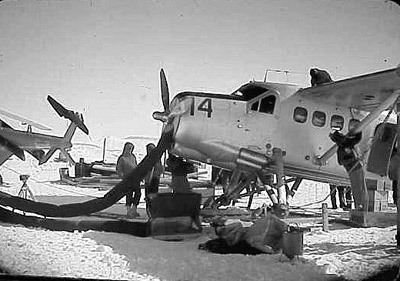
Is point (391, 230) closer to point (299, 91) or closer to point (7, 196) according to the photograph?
point (299, 91)

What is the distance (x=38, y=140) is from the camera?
2293mm

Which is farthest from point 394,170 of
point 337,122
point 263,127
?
point 263,127

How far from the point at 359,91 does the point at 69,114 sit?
66.0 inches

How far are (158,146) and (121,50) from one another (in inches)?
23.6

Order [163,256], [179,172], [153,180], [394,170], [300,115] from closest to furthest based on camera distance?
1. [163,256]
2. [394,170]
3. [153,180]
4. [179,172]
5. [300,115]

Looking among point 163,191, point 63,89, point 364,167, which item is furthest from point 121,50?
point 364,167

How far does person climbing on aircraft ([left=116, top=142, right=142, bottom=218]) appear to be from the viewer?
7.19ft

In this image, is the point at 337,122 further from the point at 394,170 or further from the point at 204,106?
Result: the point at 204,106

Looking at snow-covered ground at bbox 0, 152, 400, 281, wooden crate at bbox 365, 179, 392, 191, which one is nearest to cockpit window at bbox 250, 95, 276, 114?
snow-covered ground at bbox 0, 152, 400, 281

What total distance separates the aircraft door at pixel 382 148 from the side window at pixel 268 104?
618 millimetres

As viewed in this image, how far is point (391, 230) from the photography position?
2074 mm

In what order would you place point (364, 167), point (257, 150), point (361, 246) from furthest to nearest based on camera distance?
point (257, 150) → point (364, 167) → point (361, 246)

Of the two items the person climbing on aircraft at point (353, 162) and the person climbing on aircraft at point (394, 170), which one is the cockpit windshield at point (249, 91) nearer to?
the person climbing on aircraft at point (353, 162)

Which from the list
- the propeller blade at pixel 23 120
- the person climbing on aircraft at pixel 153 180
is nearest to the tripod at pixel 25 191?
the propeller blade at pixel 23 120
